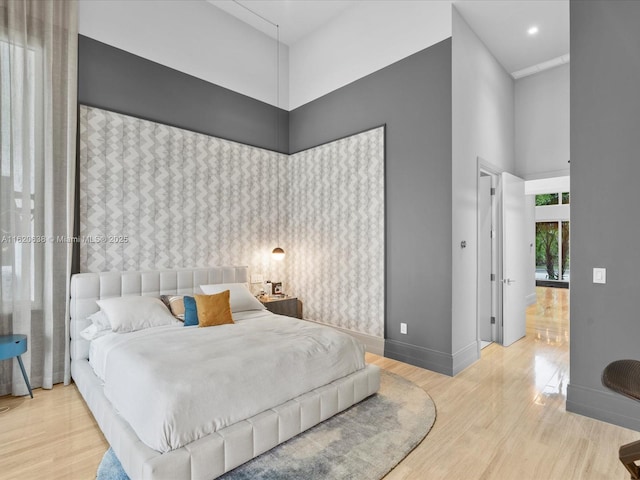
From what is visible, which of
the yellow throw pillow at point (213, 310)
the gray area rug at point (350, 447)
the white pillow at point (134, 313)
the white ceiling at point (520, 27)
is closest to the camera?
the gray area rug at point (350, 447)

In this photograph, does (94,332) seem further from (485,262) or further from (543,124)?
(543,124)

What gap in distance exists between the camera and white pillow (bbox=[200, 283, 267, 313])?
12.9 feet

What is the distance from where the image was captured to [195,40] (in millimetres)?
4441

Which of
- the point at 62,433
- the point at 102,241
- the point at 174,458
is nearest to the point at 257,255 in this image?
the point at 102,241

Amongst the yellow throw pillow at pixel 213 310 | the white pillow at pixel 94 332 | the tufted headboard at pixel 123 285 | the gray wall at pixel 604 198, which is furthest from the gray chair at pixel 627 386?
the tufted headboard at pixel 123 285

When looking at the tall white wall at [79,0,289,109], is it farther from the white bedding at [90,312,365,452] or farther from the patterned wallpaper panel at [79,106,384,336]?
the white bedding at [90,312,365,452]

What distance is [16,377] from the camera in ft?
10.0

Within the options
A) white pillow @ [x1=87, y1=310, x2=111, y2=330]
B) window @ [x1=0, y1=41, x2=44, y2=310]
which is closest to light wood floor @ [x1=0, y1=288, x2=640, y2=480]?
white pillow @ [x1=87, y1=310, x2=111, y2=330]

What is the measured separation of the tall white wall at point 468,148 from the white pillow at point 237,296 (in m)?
2.29

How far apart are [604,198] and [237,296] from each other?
3.65 metres

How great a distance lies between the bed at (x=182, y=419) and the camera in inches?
72.2

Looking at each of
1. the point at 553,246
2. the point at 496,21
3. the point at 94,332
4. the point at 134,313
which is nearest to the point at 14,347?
the point at 94,332

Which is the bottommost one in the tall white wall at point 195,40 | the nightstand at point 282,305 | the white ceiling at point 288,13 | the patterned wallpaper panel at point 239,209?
the nightstand at point 282,305

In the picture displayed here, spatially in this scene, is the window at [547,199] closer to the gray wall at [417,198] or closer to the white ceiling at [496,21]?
the white ceiling at [496,21]
